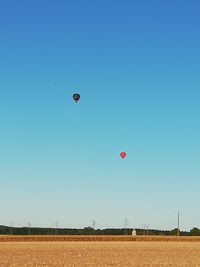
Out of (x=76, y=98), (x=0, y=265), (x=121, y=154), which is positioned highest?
(x=76, y=98)

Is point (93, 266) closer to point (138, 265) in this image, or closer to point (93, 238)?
point (138, 265)

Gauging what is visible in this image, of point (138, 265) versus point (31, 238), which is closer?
point (138, 265)

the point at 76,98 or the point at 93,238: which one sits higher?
the point at 76,98

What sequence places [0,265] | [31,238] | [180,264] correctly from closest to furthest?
[0,265] < [180,264] < [31,238]

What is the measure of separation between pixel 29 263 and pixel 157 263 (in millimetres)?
8081

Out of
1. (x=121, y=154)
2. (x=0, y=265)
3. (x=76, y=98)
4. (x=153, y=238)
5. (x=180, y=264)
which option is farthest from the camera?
(x=153, y=238)

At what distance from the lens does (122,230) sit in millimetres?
148000

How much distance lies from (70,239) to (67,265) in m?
60.4

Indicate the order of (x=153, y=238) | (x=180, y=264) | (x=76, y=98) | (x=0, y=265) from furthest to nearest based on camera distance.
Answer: (x=153, y=238), (x=76, y=98), (x=180, y=264), (x=0, y=265)

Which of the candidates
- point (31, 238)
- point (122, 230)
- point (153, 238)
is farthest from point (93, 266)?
point (122, 230)

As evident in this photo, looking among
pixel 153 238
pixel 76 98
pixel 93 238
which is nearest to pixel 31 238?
pixel 93 238

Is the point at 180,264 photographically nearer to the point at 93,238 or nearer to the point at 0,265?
the point at 0,265

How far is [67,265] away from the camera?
33781mm

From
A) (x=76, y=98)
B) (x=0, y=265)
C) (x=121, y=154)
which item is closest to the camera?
(x=0, y=265)
